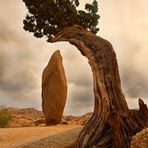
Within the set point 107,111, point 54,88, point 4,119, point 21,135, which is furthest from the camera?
point 4,119

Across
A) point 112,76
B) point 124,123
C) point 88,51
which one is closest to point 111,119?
point 124,123

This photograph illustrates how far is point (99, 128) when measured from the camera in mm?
12016

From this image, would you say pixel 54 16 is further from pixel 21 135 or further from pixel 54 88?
pixel 21 135

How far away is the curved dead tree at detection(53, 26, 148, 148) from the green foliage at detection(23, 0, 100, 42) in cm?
1037

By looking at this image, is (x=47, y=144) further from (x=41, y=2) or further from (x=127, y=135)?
(x=41, y=2)

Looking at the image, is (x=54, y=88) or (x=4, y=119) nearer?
(x=54, y=88)

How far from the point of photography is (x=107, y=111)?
39.2 feet

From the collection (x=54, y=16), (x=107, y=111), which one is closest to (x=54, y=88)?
(x=54, y=16)

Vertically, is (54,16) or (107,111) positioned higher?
(54,16)

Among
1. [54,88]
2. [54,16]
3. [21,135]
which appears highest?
[54,16]

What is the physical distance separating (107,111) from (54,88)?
11348 millimetres

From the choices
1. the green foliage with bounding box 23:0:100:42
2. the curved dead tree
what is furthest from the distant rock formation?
the curved dead tree

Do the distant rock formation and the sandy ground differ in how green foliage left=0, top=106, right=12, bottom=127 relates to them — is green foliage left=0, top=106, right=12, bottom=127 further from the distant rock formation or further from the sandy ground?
the sandy ground

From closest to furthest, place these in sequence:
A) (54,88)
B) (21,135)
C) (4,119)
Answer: (21,135)
(54,88)
(4,119)
